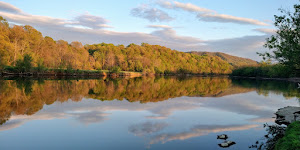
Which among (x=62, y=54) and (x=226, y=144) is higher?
(x=62, y=54)

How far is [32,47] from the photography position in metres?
82.9

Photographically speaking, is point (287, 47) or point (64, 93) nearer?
point (287, 47)

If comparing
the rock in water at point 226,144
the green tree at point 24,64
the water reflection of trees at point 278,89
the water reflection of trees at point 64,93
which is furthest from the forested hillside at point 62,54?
the rock in water at point 226,144

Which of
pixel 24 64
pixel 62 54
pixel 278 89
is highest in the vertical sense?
pixel 62 54

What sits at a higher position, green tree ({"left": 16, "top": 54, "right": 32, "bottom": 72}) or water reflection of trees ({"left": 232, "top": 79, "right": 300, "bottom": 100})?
green tree ({"left": 16, "top": 54, "right": 32, "bottom": 72})

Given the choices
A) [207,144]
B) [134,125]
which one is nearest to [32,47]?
[134,125]

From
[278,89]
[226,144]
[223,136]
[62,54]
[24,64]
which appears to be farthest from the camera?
[62,54]

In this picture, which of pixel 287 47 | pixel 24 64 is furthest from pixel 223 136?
pixel 24 64

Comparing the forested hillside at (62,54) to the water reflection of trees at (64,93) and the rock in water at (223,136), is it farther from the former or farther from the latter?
the rock in water at (223,136)

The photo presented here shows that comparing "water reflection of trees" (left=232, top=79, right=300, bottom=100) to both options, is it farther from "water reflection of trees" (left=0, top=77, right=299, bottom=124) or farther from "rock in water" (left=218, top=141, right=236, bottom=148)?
"rock in water" (left=218, top=141, right=236, bottom=148)

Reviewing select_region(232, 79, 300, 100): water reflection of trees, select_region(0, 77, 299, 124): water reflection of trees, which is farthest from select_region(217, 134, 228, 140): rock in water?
select_region(232, 79, 300, 100): water reflection of trees

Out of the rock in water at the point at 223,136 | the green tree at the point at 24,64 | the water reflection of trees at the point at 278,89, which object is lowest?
the water reflection of trees at the point at 278,89

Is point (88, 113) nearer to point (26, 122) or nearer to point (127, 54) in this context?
point (26, 122)

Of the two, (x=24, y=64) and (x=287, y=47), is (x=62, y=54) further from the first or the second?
(x=287, y=47)
